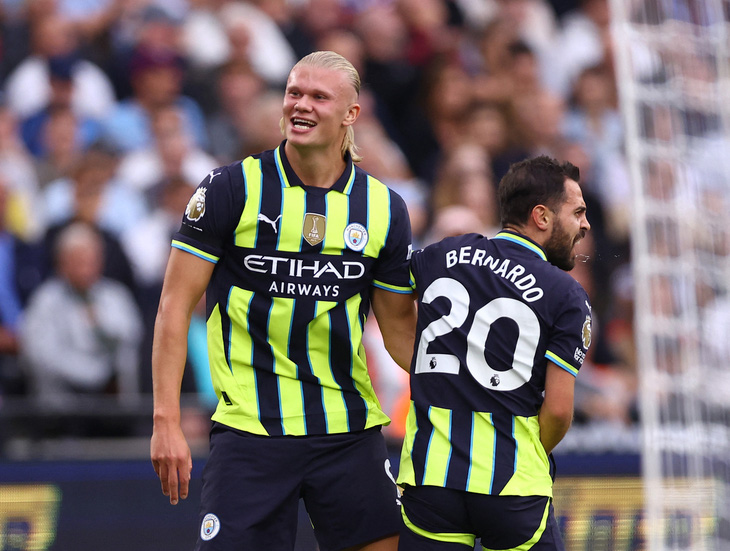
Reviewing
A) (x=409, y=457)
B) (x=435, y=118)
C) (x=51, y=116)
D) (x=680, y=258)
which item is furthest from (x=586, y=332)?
(x=435, y=118)

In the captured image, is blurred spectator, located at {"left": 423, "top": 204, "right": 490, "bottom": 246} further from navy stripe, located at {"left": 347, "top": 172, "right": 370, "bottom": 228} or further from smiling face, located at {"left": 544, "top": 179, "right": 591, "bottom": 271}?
smiling face, located at {"left": 544, "top": 179, "right": 591, "bottom": 271}

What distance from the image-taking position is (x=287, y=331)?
3549 millimetres

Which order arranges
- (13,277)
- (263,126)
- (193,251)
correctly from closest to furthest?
(193,251)
(13,277)
(263,126)

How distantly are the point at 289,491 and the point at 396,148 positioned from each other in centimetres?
580

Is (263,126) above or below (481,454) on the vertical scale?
above

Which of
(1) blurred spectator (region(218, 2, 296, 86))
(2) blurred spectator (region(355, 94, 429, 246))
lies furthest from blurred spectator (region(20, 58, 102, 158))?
(2) blurred spectator (region(355, 94, 429, 246))

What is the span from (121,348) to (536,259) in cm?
406

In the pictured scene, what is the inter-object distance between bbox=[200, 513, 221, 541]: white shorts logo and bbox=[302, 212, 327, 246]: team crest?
0.95 metres

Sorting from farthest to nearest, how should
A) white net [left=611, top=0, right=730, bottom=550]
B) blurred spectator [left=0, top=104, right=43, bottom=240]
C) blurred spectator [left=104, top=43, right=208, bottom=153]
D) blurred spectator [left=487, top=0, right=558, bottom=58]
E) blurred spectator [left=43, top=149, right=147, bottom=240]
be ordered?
blurred spectator [left=487, top=0, right=558, bottom=58]
blurred spectator [left=104, top=43, right=208, bottom=153]
blurred spectator [left=43, top=149, right=147, bottom=240]
blurred spectator [left=0, top=104, right=43, bottom=240]
white net [left=611, top=0, right=730, bottom=550]

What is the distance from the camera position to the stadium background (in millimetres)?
5891

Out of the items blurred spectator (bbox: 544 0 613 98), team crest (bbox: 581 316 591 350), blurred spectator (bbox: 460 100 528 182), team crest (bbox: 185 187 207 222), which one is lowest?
team crest (bbox: 581 316 591 350)

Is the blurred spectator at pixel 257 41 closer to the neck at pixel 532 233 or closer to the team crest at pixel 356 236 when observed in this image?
the team crest at pixel 356 236

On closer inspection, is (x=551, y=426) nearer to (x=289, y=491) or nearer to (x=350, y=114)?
(x=289, y=491)

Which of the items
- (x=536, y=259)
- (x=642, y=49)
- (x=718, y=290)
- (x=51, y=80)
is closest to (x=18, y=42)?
(x=51, y=80)
